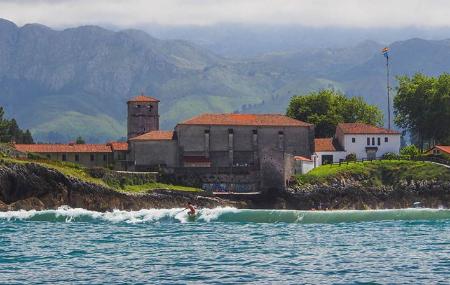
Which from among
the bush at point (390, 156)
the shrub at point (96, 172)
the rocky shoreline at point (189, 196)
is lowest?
the rocky shoreline at point (189, 196)

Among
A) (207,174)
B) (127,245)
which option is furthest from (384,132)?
(127,245)

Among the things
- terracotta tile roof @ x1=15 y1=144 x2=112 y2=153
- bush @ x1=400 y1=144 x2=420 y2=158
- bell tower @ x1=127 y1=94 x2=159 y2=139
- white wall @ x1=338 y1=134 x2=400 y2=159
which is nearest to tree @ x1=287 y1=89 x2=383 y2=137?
white wall @ x1=338 y1=134 x2=400 y2=159

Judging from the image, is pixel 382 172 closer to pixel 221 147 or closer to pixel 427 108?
pixel 221 147

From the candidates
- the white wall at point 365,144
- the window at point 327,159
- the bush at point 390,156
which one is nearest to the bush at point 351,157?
the white wall at point 365,144

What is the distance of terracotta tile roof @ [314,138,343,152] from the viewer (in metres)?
138

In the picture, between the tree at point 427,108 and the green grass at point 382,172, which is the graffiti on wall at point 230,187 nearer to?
the green grass at point 382,172

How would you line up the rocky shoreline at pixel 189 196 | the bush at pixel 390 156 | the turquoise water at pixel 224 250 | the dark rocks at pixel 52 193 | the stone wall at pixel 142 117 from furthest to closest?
the stone wall at pixel 142 117, the bush at pixel 390 156, the rocky shoreline at pixel 189 196, the dark rocks at pixel 52 193, the turquoise water at pixel 224 250

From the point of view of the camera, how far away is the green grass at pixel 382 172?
4779 inches

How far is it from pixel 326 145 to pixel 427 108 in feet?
63.7

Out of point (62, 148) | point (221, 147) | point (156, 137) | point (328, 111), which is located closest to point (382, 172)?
point (221, 147)

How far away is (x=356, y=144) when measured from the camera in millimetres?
138250

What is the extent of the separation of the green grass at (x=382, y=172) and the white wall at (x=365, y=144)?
11678mm

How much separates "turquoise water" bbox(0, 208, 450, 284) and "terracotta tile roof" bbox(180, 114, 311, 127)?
4053cm

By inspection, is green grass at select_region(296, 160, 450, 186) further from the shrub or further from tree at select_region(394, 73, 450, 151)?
the shrub
